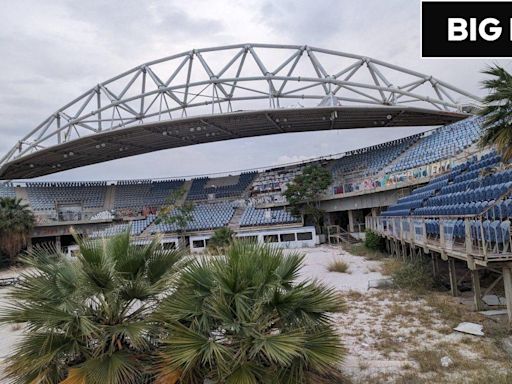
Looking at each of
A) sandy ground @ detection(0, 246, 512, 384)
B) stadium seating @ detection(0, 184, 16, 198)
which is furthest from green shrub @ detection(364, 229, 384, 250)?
stadium seating @ detection(0, 184, 16, 198)

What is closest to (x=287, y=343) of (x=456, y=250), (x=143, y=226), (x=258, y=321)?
(x=258, y=321)

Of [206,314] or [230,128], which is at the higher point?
[230,128]

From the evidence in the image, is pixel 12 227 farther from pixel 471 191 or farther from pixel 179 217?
pixel 471 191

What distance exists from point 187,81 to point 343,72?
13.4 metres

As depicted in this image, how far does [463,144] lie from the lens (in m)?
24.6

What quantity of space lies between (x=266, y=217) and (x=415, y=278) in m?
24.1

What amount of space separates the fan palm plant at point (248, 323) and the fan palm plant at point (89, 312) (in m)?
0.36

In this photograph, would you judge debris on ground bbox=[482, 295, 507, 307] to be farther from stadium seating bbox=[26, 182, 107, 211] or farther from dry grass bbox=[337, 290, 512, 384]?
stadium seating bbox=[26, 182, 107, 211]

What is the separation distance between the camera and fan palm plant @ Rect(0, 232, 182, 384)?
419 cm

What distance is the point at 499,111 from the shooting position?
842 centimetres

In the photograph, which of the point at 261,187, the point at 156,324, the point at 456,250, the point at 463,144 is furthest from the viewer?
the point at 261,187

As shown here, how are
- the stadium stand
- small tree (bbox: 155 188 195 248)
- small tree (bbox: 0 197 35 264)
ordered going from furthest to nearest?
the stadium stand → small tree (bbox: 155 188 195 248) → small tree (bbox: 0 197 35 264)

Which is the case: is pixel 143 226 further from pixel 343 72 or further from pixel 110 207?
pixel 343 72

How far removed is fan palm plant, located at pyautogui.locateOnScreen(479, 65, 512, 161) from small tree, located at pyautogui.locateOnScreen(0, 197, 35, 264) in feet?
120
